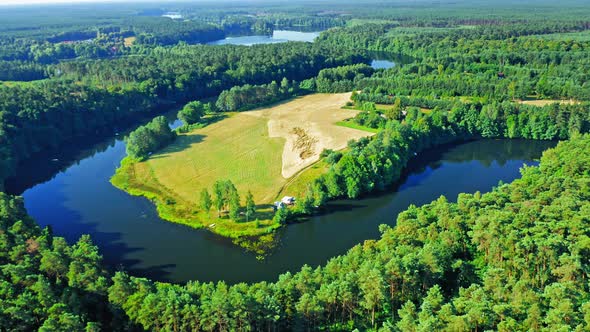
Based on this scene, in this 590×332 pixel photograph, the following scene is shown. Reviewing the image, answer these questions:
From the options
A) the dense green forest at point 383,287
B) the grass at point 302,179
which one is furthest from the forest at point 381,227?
the grass at point 302,179

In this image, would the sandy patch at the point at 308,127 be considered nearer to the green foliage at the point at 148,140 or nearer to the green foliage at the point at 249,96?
the green foliage at the point at 249,96

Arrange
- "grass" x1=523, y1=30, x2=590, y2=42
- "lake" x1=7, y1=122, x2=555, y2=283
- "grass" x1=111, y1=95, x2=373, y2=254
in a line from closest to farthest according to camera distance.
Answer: "lake" x1=7, y1=122, x2=555, y2=283
"grass" x1=111, y1=95, x2=373, y2=254
"grass" x1=523, y1=30, x2=590, y2=42

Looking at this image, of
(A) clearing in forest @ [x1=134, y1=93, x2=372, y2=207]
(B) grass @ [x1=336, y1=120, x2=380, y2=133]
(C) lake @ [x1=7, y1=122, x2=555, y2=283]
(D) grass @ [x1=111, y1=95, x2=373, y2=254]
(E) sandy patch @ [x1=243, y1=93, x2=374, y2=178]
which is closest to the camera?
(C) lake @ [x1=7, y1=122, x2=555, y2=283]

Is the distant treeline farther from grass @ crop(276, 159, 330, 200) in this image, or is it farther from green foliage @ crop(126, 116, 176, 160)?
green foliage @ crop(126, 116, 176, 160)

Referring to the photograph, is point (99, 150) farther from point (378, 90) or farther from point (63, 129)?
point (378, 90)

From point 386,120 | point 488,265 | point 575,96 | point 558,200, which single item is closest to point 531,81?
point 575,96

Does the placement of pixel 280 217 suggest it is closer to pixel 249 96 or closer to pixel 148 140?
pixel 148 140

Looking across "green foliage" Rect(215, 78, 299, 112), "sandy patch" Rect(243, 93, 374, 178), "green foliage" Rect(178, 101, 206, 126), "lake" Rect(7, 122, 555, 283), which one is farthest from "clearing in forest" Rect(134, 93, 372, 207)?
"lake" Rect(7, 122, 555, 283)
